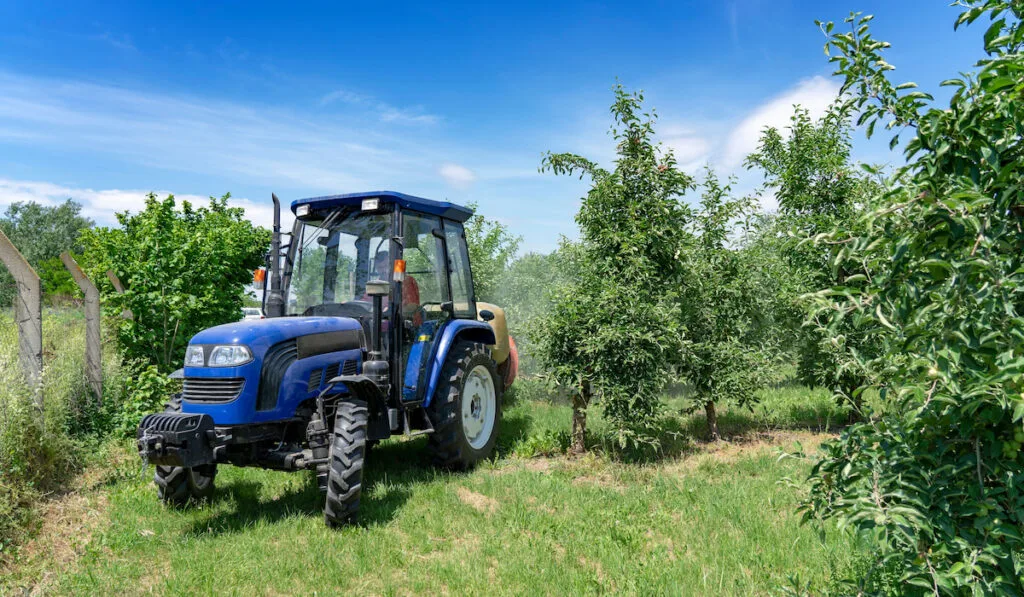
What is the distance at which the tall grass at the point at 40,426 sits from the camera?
16.0 ft

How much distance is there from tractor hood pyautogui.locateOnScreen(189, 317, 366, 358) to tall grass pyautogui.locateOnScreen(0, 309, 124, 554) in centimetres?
176

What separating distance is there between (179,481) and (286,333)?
152 centimetres

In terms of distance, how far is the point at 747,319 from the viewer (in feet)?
24.7

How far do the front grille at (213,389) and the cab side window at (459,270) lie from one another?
8.12 ft

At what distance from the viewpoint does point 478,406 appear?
6930mm

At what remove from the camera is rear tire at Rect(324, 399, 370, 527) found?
462cm

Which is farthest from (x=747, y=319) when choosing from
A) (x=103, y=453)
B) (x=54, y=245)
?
(x=54, y=245)

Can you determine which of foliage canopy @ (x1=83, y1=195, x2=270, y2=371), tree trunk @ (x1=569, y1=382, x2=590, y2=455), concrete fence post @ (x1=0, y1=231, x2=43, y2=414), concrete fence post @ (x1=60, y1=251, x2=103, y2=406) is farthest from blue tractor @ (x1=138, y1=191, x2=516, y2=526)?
foliage canopy @ (x1=83, y1=195, x2=270, y2=371)

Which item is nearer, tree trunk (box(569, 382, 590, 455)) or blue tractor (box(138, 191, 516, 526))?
blue tractor (box(138, 191, 516, 526))

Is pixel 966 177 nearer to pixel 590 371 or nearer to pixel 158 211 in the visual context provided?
pixel 590 371

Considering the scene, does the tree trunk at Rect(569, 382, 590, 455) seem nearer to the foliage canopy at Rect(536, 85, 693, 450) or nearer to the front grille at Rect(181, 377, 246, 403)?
the foliage canopy at Rect(536, 85, 693, 450)

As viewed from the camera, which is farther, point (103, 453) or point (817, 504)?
point (103, 453)

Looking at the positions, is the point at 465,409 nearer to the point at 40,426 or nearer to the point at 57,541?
the point at 57,541

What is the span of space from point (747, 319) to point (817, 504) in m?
5.47
